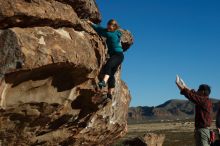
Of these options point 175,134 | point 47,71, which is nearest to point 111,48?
point 47,71

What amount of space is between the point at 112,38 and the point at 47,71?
12.4 feet

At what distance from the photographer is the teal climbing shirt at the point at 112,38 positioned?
18141 millimetres

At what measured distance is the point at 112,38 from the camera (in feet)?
59.7

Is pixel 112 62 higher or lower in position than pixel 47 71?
higher

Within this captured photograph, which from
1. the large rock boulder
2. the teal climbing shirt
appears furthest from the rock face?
the teal climbing shirt

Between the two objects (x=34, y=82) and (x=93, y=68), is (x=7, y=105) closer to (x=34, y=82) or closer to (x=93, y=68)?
(x=34, y=82)

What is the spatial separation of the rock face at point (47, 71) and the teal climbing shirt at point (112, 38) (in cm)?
33

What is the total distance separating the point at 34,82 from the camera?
1594 cm

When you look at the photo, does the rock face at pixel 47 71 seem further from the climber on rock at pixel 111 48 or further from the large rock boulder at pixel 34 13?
the climber on rock at pixel 111 48

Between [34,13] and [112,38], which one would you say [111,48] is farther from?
[34,13]

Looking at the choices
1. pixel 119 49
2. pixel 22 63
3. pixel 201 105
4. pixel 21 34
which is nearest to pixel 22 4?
pixel 21 34

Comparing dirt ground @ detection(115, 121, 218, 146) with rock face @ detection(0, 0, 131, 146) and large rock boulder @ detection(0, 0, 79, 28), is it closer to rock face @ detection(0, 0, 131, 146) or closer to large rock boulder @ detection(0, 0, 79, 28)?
rock face @ detection(0, 0, 131, 146)

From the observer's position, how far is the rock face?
573 inches

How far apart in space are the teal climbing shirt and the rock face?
33 centimetres
